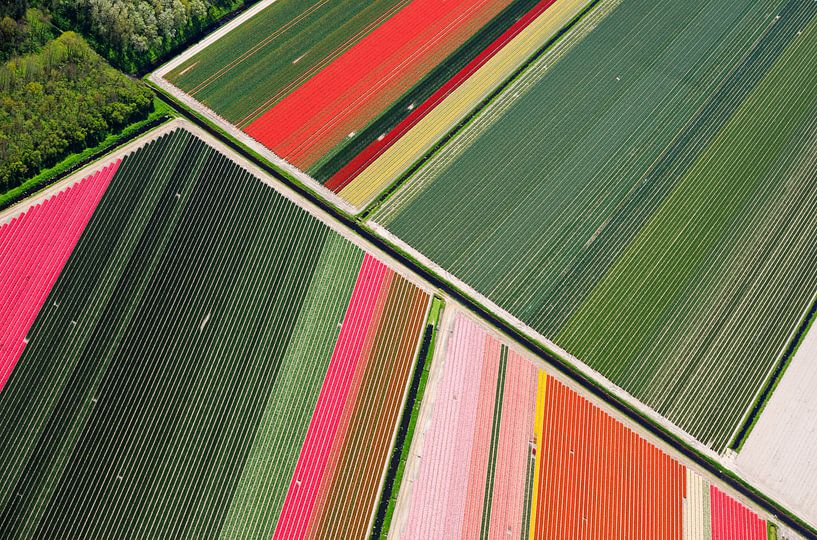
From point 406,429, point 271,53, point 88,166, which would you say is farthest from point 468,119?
point 88,166

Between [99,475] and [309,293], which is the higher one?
[309,293]

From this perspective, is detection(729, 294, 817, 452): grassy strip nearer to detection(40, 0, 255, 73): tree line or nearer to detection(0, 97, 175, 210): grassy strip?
detection(0, 97, 175, 210): grassy strip


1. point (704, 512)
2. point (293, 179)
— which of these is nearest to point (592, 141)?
point (293, 179)

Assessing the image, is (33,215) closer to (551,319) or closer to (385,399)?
(385,399)

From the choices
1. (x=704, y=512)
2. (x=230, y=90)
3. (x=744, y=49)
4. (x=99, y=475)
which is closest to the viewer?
(x=99, y=475)

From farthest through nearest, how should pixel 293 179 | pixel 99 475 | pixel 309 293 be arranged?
pixel 293 179, pixel 309 293, pixel 99 475

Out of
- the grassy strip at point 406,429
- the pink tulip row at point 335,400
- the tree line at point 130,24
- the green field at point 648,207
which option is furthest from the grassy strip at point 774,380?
the tree line at point 130,24

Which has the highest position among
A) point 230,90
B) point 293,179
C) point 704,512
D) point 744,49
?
point 744,49
